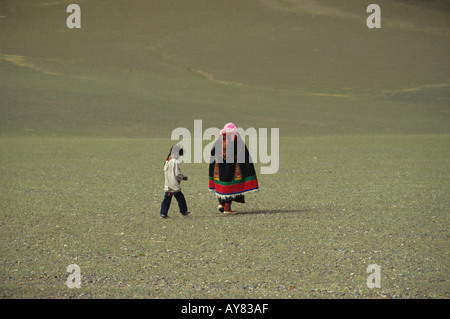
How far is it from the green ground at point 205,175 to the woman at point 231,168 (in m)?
0.51

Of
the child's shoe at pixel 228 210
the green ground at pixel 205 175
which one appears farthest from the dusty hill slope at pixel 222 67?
the child's shoe at pixel 228 210

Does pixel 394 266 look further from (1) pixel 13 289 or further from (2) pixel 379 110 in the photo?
(2) pixel 379 110

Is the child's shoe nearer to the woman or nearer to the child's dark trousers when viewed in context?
the woman

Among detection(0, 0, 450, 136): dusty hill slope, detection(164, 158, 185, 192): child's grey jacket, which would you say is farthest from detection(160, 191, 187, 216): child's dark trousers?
detection(0, 0, 450, 136): dusty hill slope

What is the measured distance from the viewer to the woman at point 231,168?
10.8m

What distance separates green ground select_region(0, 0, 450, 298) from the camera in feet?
22.9

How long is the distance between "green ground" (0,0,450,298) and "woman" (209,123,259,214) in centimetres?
51

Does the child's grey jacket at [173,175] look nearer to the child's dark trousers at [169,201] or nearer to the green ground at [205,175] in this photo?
the child's dark trousers at [169,201]

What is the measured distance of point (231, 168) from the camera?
10828 mm

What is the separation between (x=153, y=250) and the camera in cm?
816

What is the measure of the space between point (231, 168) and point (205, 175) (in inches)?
298

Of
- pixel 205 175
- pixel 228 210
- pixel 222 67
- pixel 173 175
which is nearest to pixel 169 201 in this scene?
pixel 173 175

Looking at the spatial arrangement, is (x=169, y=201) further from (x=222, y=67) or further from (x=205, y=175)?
(x=222, y=67)

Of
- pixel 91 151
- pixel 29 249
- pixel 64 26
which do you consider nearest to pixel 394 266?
pixel 29 249
